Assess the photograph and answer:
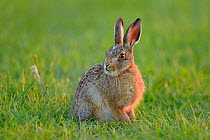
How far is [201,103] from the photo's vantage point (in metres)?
5.64

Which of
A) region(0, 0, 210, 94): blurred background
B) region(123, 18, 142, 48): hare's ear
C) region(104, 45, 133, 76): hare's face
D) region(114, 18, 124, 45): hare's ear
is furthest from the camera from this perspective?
region(0, 0, 210, 94): blurred background

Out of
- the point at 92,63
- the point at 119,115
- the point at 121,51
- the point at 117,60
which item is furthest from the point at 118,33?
the point at 92,63

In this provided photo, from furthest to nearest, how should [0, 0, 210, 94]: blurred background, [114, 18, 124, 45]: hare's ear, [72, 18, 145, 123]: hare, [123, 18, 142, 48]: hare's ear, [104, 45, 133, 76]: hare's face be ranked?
[0, 0, 210, 94]: blurred background
[114, 18, 124, 45]: hare's ear
[123, 18, 142, 48]: hare's ear
[72, 18, 145, 123]: hare
[104, 45, 133, 76]: hare's face

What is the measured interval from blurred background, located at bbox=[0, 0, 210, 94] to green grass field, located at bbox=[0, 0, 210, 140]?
0.03 metres

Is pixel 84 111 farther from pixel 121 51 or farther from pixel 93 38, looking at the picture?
pixel 93 38

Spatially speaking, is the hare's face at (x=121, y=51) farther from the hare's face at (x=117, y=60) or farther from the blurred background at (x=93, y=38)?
the blurred background at (x=93, y=38)

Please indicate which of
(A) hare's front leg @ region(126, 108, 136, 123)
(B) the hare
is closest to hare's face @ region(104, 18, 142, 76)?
(B) the hare

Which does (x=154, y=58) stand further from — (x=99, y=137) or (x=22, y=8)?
(x=22, y=8)

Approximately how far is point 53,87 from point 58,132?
1639mm

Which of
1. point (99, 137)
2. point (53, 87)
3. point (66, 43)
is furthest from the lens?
point (66, 43)

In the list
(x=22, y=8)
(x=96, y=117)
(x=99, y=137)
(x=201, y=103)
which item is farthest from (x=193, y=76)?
(x=22, y=8)

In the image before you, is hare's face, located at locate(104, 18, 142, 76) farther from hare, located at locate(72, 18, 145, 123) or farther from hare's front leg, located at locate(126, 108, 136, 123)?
hare's front leg, located at locate(126, 108, 136, 123)

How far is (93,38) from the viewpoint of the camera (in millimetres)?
9469

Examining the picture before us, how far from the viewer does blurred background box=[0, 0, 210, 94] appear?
21.4 feet
